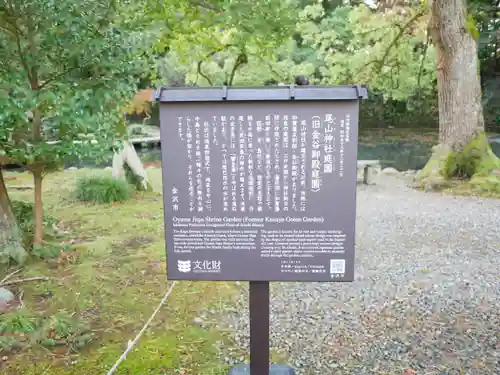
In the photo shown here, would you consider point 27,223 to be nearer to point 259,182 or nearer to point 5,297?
point 5,297

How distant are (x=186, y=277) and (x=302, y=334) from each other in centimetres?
123

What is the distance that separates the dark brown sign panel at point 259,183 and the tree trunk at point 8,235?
2.46m

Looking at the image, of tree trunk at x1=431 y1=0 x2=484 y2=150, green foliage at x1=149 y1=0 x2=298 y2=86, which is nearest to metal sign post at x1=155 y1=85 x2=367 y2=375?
green foliage at x1=149 y1=0 x2=298 y2=86

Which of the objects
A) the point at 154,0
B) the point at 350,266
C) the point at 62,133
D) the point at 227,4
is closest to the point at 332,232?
the point at 350,266

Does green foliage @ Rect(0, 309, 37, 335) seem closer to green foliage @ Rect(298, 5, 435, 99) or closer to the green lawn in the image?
the green lawn

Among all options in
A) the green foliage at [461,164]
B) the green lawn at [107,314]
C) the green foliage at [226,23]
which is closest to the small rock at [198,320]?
the green lawn at [107,314]

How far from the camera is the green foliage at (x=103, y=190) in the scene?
689cm

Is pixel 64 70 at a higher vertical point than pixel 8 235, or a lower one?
higher

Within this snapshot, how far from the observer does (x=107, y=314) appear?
332 cm

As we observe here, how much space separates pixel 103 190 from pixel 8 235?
2.91m

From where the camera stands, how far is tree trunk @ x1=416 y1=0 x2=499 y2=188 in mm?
7902

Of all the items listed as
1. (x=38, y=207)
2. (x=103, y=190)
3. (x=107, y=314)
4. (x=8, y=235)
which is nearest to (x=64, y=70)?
(x=38, y=207)

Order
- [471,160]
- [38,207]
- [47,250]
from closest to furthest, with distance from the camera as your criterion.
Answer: [38,207] < [47,250] < [471,160]

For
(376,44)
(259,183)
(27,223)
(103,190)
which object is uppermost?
(376,44)
